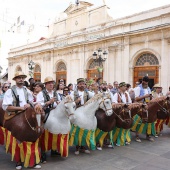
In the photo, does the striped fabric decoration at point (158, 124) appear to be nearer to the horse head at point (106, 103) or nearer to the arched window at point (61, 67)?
the horse head at point (106, 103)

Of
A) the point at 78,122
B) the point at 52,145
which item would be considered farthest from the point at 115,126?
the point at 52,145

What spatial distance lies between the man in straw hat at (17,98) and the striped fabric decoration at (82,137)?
1191 millimetres

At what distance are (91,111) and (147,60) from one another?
12077 mm

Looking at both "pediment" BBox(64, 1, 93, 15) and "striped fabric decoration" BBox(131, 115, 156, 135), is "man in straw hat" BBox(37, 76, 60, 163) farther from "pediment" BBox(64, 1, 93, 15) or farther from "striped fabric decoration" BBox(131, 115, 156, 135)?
"pediment" BBox(64, 1, 93, 15)

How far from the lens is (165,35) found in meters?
15.2

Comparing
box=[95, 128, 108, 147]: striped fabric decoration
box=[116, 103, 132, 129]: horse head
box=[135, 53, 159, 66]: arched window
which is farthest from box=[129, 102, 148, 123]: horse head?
box=[135, 53, 159, 66]: arched window

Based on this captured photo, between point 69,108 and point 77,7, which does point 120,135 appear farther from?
point 77,7

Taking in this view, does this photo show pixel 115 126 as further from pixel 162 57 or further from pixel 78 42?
pixel 78 42

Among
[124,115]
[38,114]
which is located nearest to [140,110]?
[124,115]

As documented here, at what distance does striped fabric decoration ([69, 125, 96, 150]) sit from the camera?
5.44 m

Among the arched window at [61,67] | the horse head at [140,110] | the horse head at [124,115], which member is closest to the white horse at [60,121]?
the horse head at [124,115]

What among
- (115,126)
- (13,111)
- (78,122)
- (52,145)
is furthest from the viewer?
(115,126)

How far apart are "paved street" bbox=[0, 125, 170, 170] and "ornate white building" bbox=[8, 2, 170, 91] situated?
32.9 feet

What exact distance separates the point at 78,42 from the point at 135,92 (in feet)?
46.9
